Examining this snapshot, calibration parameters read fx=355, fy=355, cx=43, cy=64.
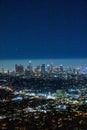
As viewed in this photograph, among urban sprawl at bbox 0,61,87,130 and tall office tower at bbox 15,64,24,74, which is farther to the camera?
tall office tower at bbox 15,64,24,74

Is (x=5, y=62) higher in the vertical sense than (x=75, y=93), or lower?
higher

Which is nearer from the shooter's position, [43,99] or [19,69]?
[43,99]

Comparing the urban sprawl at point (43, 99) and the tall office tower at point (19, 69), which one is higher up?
the tall office tower at point (19, 69)

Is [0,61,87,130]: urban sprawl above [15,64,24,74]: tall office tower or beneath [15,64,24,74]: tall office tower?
beneath

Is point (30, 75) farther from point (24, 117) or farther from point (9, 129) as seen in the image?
point (9, 129)

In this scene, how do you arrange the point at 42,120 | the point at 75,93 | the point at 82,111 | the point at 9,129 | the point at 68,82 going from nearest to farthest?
the point at 9,129 < the point at 42,120 < the point at 82,111 < the point at 75,93 < the point at 68,82

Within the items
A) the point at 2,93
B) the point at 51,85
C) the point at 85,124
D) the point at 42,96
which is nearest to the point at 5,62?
the point at 2,93

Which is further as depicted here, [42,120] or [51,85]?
[51,85]

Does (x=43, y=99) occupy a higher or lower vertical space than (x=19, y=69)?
lower

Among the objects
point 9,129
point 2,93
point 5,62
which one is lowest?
point 9,129

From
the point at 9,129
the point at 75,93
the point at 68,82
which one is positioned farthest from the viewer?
the point at 68,82

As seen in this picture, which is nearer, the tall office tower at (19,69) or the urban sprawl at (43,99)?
the urban sprawl at (43,99)
